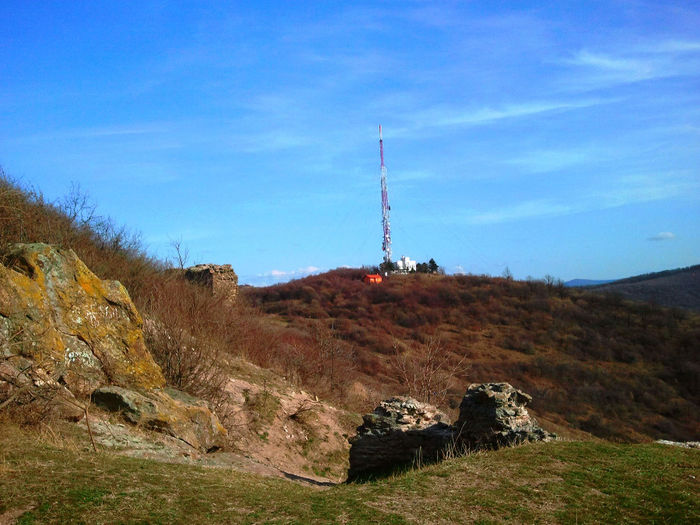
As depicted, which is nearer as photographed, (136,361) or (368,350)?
(136,361)

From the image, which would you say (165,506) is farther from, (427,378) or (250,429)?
(427,378)

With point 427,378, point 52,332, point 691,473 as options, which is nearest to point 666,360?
point 427,378

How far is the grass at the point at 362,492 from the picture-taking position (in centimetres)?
653

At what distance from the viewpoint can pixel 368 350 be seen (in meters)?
40.0

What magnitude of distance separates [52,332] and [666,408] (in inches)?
1306

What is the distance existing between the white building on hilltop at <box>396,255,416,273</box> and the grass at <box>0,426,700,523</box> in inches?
2259

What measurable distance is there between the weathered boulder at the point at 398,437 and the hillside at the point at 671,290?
59.3m

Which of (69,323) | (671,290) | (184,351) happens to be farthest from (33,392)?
(671,290)

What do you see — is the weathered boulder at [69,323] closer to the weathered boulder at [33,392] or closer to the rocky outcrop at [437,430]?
the weathered boulder at [33,392]

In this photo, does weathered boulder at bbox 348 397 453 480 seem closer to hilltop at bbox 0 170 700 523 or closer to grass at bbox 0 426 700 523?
hilltop at bbox 0 170 700 523

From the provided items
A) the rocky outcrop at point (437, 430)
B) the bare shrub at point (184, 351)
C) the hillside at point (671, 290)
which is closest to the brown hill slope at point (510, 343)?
the bare shrub at point (184, 351)

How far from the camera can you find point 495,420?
34.2ft

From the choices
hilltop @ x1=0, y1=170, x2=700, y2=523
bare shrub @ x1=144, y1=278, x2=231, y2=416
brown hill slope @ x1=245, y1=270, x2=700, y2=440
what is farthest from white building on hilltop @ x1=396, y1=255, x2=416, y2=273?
bare shrub @ x1=144, y1=278, x2=231, y2=416

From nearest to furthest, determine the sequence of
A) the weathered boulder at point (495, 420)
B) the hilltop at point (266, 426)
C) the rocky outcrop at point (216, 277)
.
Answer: the hilltop at point (266, 426), the weathered boulder at point (495, 420), the rocky outcrop at point (216, 277)
